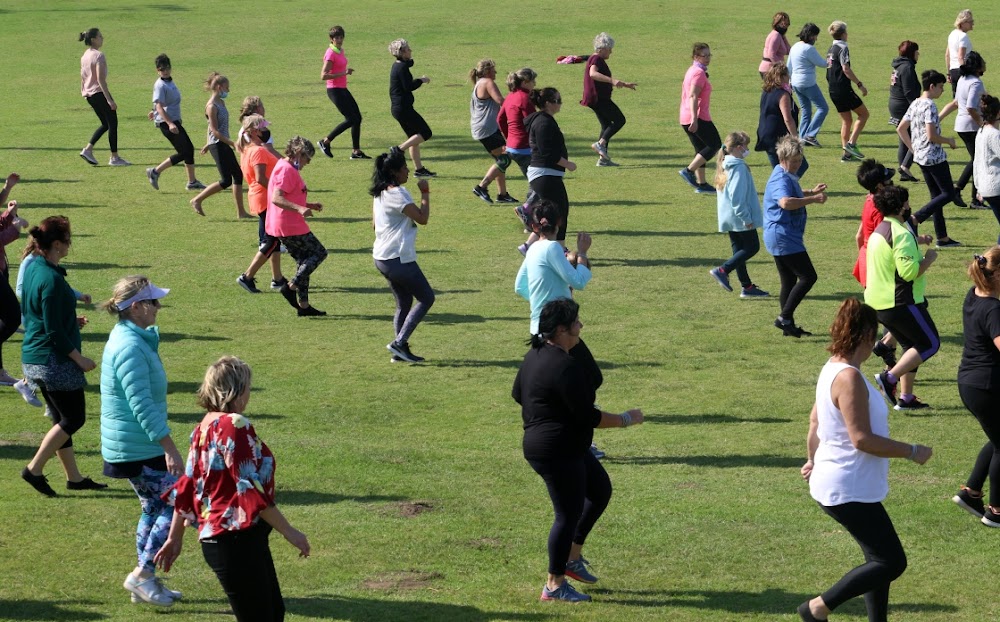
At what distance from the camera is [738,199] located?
1409 cm

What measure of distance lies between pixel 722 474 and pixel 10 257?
10.8m

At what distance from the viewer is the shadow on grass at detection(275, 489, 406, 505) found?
925 centimetres

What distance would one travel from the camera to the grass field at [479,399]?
789cm

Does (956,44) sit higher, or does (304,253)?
(956,44)

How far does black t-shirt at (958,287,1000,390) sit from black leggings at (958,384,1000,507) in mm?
52

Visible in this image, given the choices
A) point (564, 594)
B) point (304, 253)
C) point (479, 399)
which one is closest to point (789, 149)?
point (479, 399)

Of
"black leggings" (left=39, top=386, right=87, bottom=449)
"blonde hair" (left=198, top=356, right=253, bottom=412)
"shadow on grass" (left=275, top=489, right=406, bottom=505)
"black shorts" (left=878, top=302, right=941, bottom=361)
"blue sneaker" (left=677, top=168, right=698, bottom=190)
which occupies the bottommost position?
"shadow on grass" (left=275, top=489, right=406, bottom=505)

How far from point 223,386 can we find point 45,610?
2.20 metres

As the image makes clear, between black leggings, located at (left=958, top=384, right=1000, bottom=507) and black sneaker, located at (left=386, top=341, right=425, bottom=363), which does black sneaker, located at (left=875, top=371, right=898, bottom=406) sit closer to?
black leggings, located at (left=958, top=384, right=1000, bottom=507)

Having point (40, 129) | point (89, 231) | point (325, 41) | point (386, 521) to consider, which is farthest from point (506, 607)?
point (325, 41)

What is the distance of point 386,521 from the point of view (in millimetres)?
8867

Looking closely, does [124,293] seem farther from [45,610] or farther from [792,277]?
[792,277]

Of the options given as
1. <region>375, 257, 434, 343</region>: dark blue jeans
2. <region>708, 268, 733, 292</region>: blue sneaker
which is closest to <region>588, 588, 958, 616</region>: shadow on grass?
<region>375, 257, 434, 343</region>: dark blue jeans

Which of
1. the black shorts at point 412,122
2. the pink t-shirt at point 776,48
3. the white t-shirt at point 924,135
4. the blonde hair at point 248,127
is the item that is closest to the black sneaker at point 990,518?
the white t-shirt at point 924,135
